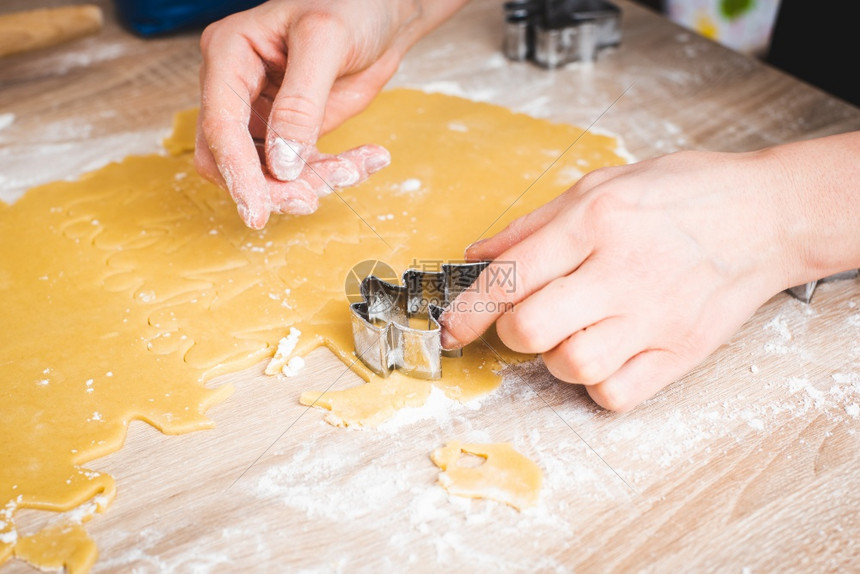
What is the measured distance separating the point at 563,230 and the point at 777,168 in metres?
0.34

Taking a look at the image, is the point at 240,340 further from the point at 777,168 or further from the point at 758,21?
the point at 758,21

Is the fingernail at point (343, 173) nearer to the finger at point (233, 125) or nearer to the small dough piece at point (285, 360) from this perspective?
the finger at point (233, 125)

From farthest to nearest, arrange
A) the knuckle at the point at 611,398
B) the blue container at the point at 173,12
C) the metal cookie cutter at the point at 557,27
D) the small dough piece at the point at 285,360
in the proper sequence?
1. the blue container at the point at 173,12
2. the metal cookie cutter at the point at 557,27
3. the small dough piece at the point at 285,360
4. the knuckle at the point at 611,398

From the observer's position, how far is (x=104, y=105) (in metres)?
1.71

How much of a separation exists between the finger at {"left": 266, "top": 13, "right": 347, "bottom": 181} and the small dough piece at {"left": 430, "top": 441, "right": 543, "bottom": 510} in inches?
21.5

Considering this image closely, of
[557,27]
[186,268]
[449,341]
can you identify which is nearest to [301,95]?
[186,268]

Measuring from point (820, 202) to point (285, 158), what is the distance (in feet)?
2.67

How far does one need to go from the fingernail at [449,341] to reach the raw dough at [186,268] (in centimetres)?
5

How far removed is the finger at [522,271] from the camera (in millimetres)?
957

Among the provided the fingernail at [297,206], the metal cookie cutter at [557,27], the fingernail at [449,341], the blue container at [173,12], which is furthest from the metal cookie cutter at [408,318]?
the blue container at [173,12]

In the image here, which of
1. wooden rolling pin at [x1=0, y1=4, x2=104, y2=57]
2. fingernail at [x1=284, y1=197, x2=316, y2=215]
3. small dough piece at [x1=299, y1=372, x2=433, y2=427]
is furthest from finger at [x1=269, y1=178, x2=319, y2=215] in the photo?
wooden rolling pin at [x1=0, y1=4, x2=104, y2=57]

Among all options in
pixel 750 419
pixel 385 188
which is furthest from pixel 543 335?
pixel 385 188

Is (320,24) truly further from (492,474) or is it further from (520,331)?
(492,474)

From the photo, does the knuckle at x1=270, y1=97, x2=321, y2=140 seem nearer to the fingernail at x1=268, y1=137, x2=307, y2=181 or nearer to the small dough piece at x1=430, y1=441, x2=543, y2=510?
the fingernail at x1=268, y1=137, x2=307, y2=181
